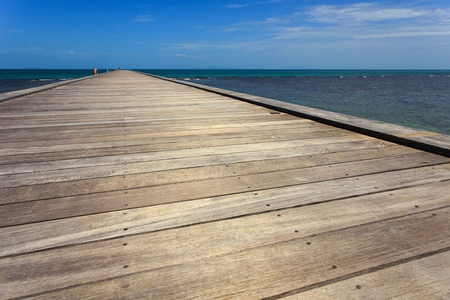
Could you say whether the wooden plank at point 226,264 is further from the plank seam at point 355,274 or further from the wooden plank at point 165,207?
the wooden plank at point 165,207

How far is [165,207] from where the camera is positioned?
1411 millimetres

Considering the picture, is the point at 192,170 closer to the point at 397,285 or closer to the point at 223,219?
the point at 223,219

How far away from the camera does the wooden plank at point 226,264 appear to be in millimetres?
907

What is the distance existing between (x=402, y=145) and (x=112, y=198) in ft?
7.26

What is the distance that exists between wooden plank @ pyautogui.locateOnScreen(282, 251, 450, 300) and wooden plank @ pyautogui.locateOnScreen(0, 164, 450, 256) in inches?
19.9

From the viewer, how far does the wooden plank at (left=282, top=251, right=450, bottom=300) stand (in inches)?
34.9

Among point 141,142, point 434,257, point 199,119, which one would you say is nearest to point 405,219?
point 434,257

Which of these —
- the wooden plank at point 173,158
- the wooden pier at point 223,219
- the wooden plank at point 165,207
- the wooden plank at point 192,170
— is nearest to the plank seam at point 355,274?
the wooden pier at point 223,219

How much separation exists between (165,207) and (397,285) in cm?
97

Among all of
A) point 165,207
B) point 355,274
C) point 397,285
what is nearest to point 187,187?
point 165,207

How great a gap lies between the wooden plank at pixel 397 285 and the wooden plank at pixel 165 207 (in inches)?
19.9

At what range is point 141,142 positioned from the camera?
8.34 ft

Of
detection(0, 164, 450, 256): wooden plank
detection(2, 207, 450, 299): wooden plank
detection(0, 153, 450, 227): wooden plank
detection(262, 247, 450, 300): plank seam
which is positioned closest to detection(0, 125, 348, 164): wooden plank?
detection(0, 153, 450, 227): wooden plank

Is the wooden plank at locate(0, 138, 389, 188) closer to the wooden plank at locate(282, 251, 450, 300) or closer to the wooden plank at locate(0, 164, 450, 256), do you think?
the wooden plank at locate(0, 164, 450, 256)
